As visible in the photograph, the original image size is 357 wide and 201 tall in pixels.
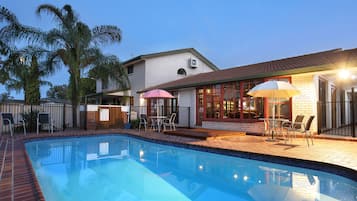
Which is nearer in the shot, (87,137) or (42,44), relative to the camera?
(87,137)

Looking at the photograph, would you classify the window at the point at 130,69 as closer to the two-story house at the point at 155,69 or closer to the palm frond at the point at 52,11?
the two-story house at the point at 155,69

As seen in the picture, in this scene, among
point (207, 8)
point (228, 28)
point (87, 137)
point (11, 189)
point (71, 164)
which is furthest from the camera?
point (228, 28)

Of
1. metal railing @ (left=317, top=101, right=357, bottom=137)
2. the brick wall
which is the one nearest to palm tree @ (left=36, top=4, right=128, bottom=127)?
the brick wall

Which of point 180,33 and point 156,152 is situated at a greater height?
point 180,33

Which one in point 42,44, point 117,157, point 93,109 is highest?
point 42,44

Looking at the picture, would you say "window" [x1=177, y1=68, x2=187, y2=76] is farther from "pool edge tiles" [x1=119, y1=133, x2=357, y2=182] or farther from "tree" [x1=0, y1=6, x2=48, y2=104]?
"pool edge tiles" [x1=119, y1=133, x2=357, y2=182]

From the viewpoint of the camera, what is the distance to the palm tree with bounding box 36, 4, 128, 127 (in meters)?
13.0

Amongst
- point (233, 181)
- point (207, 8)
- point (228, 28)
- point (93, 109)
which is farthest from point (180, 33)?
point (233, 181)

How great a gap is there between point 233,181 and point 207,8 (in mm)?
19784

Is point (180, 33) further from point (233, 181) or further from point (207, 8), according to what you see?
point (233, 181)

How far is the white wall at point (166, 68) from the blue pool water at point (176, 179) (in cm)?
1139

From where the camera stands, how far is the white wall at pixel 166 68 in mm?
18828

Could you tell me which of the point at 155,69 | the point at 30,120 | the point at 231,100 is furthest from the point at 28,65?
the point at 231,100

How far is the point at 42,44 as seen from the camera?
1304cm
